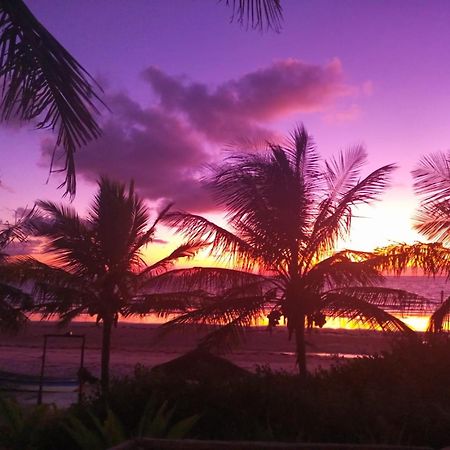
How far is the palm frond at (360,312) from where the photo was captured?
13.1m

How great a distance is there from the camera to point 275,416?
7.66 metres

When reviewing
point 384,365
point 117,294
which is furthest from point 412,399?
point 117,294

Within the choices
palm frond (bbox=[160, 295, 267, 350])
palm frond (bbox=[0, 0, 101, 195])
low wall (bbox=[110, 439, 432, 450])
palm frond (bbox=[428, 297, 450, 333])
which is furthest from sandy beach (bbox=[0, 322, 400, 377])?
palm frond (bbox=[0, 0, 101, 195])

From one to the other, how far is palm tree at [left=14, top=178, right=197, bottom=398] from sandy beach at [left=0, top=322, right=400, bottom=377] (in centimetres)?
916

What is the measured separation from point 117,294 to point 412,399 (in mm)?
11659

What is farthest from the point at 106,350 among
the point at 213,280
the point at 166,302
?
the point at 213,280

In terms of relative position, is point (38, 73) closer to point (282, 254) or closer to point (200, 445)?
point (200, 445)

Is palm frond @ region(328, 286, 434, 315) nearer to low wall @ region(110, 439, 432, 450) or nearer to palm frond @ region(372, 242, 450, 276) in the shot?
palm frond @ region(372, 242, 450, 276)

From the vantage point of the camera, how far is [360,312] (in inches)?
527

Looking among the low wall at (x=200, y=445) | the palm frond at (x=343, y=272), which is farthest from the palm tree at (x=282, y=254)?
the low wall at (x=200, y=445)

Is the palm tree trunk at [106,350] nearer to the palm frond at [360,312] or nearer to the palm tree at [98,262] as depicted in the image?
the palm tree at [98,262]

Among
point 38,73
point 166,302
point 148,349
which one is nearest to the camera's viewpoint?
point 38,73

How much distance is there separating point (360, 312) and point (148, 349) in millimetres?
27026

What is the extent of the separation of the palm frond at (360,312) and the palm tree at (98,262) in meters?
4.55
